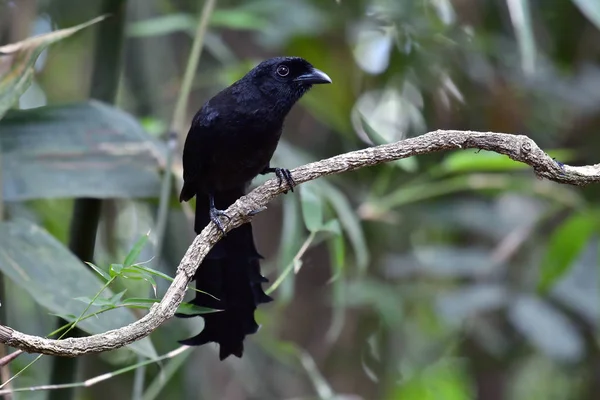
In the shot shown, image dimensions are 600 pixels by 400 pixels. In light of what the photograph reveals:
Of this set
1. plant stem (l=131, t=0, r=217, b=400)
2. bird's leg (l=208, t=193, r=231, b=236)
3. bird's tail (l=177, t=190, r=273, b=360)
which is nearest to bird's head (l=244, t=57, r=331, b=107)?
plant stem (l=131, t=0, r=217, b=400)

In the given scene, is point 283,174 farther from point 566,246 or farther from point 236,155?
point 566,246

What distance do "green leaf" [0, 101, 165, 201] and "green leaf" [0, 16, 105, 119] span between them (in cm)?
38

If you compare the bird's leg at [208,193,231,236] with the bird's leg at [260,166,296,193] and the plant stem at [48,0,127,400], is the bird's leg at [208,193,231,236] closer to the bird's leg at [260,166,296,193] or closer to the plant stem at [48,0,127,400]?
the bird's leg at [260,166,296,193]

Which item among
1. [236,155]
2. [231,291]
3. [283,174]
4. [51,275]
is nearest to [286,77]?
[236,155]

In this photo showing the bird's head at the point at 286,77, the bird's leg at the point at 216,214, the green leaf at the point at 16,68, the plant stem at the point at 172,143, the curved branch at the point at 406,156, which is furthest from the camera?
the bird's head at the point at 286,77

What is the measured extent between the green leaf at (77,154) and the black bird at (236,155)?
182 millimetres

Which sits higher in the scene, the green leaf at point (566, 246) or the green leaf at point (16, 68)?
the green leaf at point (16, 68)

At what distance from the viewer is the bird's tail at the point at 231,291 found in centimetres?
179

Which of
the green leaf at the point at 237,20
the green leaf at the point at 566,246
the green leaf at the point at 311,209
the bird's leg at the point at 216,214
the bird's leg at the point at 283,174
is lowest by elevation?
the green leaf at the point at 566,246

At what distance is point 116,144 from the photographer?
240cm

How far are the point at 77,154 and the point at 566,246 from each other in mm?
1811

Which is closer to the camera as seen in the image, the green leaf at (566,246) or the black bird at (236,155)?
the black bird at (236,155)

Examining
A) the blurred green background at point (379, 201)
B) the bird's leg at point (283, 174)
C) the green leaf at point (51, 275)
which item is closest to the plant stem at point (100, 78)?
the blurred green background at point (379, 201)

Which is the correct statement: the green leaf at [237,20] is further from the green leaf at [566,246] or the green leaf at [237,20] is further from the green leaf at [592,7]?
the green leaf at [566,246]
